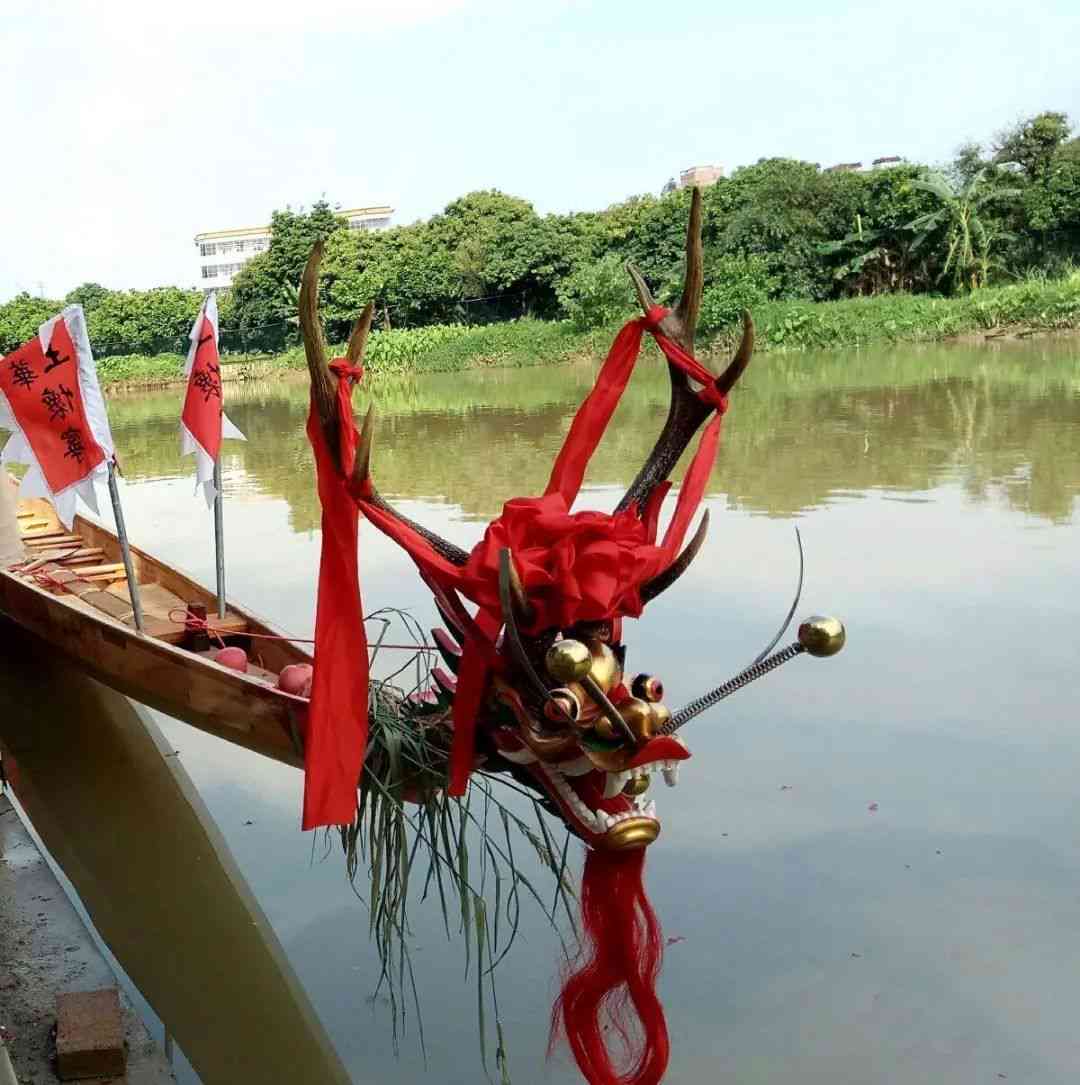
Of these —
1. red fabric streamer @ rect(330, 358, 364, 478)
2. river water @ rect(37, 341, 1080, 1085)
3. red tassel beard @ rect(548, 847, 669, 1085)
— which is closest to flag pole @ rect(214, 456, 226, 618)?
river water @ rect(37, 341, 1080, 1085)

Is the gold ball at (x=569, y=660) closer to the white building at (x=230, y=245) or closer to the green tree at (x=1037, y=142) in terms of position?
the green tree at (x=1037, y=142)

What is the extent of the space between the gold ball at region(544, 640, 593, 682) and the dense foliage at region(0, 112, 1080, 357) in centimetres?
2493

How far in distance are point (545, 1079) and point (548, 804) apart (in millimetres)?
825

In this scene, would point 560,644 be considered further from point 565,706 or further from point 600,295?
point 600,295

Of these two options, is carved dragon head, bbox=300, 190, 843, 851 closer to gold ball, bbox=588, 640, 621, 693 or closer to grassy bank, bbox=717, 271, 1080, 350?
gold ball, bbox=588, 640, 621, 693

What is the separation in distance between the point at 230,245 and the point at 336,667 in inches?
2822

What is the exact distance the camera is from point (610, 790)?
8.13ft

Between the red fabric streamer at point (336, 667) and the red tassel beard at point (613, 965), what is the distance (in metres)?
0.58

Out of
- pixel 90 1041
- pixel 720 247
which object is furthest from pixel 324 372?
pixel 720 247

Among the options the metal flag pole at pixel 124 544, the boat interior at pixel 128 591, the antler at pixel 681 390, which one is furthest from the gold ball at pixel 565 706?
the metal flag pole at pixel 124 544

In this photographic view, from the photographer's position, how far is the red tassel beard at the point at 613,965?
2594 mm

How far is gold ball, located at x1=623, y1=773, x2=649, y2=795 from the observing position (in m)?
2.44

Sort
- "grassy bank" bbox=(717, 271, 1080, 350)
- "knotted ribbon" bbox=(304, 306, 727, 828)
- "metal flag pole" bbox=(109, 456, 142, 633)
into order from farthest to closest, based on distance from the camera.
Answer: "grassy bank" bbox=(717, 271, 1080, 350), "metal flag pole" bbox=(109, 456, 142, 633), "knotted ribbon" bbox=(304, 306, 727, 828)

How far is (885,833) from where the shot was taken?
4.11 metres
